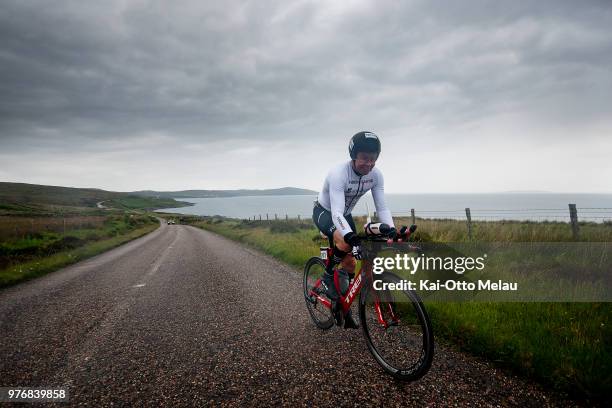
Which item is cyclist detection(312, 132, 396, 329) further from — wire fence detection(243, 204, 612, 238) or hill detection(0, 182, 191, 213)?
hill detection(0, 182, 191, 213)

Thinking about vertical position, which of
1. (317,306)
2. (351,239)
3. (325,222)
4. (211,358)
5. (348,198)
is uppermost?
(348,198)

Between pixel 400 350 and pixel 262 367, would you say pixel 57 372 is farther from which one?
pixel 400 350

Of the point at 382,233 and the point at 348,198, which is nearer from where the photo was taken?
the point at 382,233

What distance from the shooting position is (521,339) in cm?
359

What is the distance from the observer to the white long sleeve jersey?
13.0 feet

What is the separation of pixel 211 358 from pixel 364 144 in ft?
11.7

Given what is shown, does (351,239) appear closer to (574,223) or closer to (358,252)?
(358,252)

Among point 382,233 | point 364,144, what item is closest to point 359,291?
point 382,233

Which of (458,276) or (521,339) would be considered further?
(458,276)

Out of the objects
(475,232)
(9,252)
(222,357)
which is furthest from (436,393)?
(9,252)

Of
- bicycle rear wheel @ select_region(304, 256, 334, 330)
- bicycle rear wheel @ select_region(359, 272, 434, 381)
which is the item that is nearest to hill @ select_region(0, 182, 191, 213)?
bicycle rear wheel @ select_region(304, 256, 334, 330)

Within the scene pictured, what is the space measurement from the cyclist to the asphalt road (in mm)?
898

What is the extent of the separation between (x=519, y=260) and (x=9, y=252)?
2235cm

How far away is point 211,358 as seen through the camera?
3.87m
